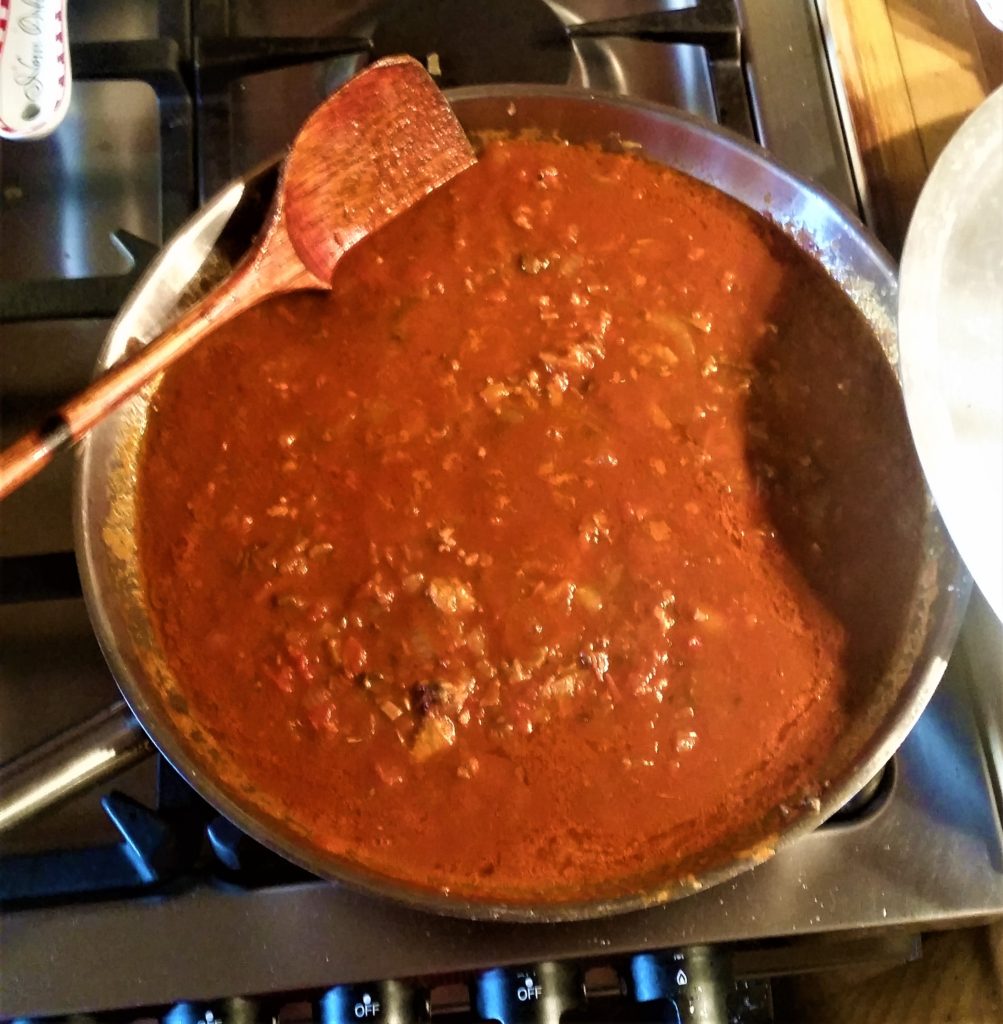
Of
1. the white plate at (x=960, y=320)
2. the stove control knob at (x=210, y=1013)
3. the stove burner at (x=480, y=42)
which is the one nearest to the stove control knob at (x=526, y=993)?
the stove control knob at (x=210, y=1013)

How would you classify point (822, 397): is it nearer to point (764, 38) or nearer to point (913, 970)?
point (764, 38)

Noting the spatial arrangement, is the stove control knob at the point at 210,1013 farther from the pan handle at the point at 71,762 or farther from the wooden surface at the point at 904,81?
the wooden surface at the point at 904,81

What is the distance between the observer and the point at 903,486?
1.01m

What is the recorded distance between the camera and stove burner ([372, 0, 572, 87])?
1.13m

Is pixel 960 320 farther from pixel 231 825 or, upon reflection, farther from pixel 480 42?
pixel 231 825

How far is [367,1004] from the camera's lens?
833 mm

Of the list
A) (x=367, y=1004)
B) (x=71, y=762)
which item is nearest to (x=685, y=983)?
(x=367, y=1004)

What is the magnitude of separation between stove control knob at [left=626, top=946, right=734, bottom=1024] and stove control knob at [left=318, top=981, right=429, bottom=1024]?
19 centimetres

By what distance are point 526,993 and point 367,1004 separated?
0.43 ft

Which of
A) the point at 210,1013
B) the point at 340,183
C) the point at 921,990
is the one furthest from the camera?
the point at 340,183

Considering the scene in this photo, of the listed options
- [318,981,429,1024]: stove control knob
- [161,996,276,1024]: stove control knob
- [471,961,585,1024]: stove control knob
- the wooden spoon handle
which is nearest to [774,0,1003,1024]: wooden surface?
[471,961,585,1024]: stove control knob

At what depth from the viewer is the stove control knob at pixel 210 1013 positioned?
32.5 inches

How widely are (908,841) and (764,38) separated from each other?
851mm

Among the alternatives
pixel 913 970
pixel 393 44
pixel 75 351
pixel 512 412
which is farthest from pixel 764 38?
pixel 913 970
